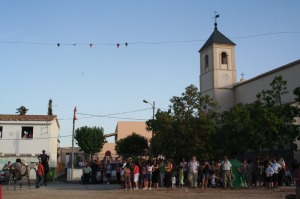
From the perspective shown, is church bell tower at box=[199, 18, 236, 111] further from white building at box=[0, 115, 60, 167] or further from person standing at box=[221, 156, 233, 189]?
person standing at box=[221, 156, 233, 189]

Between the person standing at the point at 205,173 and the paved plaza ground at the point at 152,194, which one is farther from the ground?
the person standing at the point at 205,173

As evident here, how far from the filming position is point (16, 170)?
761 inches

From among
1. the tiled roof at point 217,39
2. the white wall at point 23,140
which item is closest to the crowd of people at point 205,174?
the white wall at point 23,140

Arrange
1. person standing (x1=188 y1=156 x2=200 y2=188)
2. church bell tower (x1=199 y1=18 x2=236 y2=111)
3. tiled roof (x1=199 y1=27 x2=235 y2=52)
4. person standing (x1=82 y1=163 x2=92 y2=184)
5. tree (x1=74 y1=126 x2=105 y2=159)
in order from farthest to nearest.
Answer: tiled roof (x1=199 y1=27 x2=235 y2=52) < church bell tower (x1=199 y1=18 x2=236 y2=111) < tree (x1=74 y1=126 x2=105 y2=159) < person standing (x1=82 y1=163 x2=92 y2=184) < person standing (x1=188 y1=156 x2=200 y2=188)

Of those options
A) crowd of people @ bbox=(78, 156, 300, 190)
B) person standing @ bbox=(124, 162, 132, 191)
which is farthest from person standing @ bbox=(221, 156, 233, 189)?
person standing @ bbox=(124, 162, 132, 191)

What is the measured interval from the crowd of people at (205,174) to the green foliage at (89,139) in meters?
29.4

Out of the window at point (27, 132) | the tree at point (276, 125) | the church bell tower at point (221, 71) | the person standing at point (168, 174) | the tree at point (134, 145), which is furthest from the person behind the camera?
the tree at point (134, 145)

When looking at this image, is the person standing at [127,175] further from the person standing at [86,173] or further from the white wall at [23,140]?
the white wall at [23,140]

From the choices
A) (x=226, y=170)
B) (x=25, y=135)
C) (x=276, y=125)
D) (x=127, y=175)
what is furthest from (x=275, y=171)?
(x=25, y=135)

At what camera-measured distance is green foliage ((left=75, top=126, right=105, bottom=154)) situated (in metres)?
50.0

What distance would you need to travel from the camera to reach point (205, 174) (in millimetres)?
19484

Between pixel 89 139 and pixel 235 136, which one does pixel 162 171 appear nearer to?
pixel 235 136

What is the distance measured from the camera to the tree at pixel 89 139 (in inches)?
1967

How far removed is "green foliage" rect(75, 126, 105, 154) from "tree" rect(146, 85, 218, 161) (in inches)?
977
